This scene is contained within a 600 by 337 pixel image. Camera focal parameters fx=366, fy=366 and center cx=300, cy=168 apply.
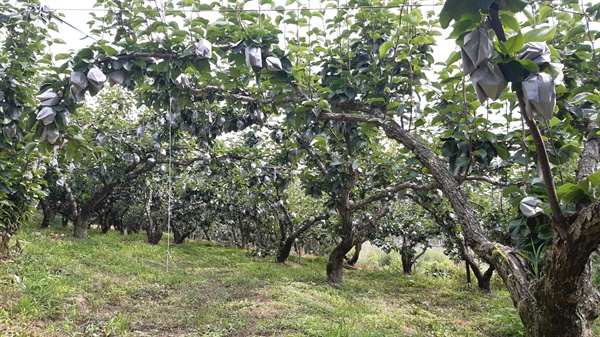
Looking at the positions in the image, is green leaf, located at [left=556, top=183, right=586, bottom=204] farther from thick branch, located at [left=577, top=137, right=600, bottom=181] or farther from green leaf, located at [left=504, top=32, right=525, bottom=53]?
thick branch, located at [left=577, top=137, right=600, bottom=181]

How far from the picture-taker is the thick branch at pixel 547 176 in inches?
60.8

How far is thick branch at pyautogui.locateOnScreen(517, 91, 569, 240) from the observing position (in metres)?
1.54

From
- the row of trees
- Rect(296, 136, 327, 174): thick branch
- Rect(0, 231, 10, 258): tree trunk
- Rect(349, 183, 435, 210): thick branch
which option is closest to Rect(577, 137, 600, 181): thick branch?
the row of trees

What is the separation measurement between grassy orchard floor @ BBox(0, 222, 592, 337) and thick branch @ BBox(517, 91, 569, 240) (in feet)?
6.82

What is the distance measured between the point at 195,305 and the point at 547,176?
4087 mm

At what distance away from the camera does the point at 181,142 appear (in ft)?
26.0

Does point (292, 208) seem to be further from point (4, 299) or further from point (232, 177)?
point (4, 299)

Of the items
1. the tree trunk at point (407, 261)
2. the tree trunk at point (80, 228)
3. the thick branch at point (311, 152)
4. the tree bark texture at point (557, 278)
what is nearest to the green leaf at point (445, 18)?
the tree bark texture at point (557, 278)

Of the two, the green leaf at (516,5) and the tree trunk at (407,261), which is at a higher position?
the green leaf at (516,5)

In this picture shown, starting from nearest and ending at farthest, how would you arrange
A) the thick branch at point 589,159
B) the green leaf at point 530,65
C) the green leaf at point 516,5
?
the green leaf at point 516,5 → the green leaf at point 530,65 → the thick branch at point 589,159

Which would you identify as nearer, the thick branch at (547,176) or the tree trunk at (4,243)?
the thick branch at (547,176)

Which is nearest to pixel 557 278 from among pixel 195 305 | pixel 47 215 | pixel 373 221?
pixel 195 305

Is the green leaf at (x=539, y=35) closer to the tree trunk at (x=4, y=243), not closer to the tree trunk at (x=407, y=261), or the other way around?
the tree trunk at (x=4, y=243)

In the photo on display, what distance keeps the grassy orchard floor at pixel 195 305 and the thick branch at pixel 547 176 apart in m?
2.08
